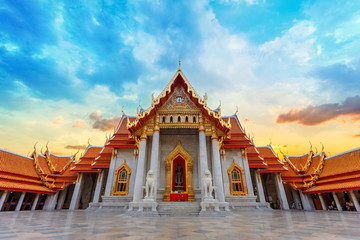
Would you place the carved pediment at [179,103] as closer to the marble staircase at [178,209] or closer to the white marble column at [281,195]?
the marble staircase at [178,209]

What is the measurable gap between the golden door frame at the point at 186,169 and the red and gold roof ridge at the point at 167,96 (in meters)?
3.44

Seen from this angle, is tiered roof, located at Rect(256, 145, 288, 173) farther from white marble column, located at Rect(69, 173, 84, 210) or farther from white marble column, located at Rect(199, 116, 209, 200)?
white marble column, located at Rect(69, 173, 84, 210)

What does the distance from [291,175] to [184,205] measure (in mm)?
14091

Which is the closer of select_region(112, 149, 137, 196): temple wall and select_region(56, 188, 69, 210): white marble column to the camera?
select_region(112, 149, 137, 196): temple wall

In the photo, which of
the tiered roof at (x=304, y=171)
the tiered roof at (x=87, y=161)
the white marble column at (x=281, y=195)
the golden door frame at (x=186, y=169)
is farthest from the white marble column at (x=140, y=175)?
the tiered roof at (x=304, y=171)

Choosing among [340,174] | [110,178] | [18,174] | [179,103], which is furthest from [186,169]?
[18,174]

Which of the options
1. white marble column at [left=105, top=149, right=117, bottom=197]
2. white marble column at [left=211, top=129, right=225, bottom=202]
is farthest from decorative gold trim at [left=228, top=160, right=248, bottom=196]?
white marble column at [left=105, top=149, right=117, bottom=197]

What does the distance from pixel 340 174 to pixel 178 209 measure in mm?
14523

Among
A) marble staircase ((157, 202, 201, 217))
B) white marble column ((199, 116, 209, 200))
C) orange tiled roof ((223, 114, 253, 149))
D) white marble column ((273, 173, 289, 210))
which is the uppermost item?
orange tiled roof ((223, 114, 253, 149))

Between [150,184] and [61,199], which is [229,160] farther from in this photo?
[61,199]

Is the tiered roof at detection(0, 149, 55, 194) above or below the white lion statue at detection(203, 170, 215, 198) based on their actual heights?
above

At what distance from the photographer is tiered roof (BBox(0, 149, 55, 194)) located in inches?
586

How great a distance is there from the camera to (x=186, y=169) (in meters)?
13.6

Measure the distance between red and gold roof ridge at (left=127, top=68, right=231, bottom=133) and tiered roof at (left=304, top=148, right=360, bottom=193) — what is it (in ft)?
34.4
